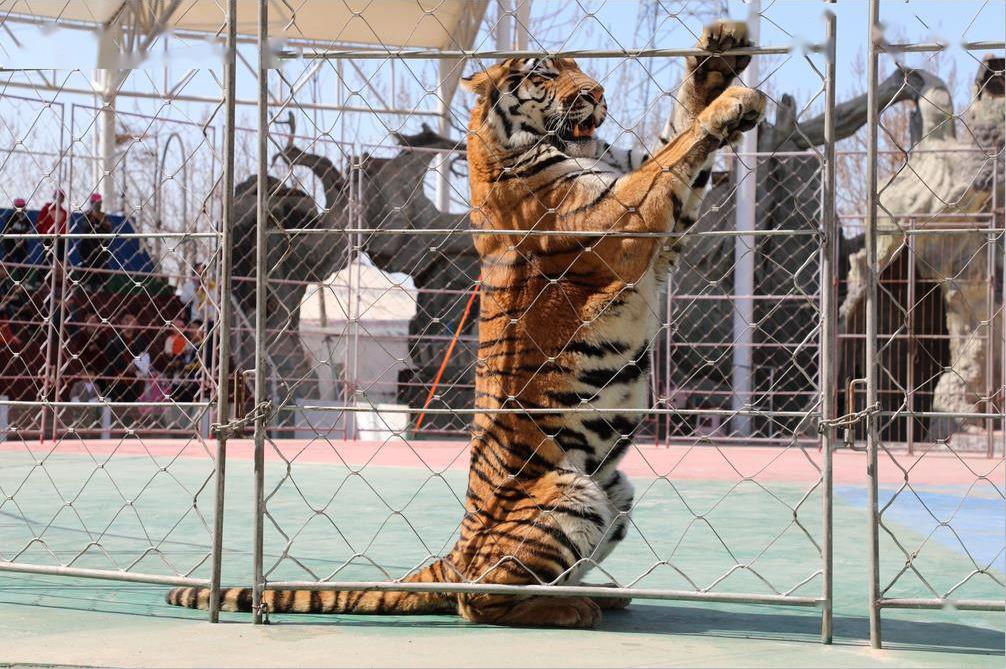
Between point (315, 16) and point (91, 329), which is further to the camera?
point (315, 16)

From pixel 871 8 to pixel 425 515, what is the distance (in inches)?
159

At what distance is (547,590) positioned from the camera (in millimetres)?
3289

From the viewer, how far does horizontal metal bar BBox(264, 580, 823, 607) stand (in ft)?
10.5

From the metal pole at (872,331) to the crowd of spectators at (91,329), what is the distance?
9.43 metres

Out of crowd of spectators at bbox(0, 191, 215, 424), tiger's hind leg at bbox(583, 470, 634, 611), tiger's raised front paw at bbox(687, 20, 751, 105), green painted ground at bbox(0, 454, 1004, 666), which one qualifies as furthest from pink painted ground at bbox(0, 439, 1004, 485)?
tiger's raised front paw at bbox(687, 20, 751, 105)

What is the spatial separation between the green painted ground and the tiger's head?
1.34 meters

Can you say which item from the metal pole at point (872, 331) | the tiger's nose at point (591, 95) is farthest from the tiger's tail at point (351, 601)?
the tiger's nose at point (591, 95)

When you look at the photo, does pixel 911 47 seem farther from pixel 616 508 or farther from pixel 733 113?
pixel 616 508

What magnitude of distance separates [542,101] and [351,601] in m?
1.99

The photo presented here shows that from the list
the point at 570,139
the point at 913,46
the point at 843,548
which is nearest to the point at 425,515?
the point at 843,548

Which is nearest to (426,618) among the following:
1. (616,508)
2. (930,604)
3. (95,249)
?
(616,508)

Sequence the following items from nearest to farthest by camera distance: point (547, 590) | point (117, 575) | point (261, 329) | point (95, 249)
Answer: point (547, 590)
point (261, 329)
point (117, 575)
point (95, 249)

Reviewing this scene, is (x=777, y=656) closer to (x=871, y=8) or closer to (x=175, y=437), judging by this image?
(x=871, y=8)

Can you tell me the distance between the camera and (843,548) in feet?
17.5
